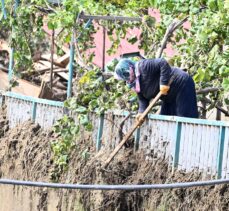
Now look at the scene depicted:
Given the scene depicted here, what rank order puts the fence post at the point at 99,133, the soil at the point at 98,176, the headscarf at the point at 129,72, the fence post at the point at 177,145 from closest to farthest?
1. the soil at the point at 98,176
2. the fence post at the point at 177,145
3. the headscarf at the point at 129,72
4. the fence post at the point at 99,133

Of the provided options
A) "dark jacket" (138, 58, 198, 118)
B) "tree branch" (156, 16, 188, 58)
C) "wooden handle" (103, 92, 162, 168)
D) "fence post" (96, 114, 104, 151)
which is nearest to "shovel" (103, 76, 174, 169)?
"wooden handle" (103, 92, 162, 168)

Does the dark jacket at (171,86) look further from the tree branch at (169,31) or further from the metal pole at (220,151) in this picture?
the metal pole at (220,151)

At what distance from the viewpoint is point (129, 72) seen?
9.23 m

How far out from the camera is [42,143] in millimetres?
10602

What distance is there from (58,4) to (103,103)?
242 cm

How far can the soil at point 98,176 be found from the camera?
8438 millimetres

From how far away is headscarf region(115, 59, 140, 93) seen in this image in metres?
9.22

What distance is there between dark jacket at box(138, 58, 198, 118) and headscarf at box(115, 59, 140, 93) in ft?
0.16

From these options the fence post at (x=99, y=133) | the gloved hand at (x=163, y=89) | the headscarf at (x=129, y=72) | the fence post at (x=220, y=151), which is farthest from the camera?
the fence post at (x=99, y=133)

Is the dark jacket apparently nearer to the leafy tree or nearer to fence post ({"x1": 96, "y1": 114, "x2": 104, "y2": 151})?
the leafy tree

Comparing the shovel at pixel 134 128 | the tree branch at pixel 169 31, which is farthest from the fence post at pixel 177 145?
the tree branch at pixel 169 31

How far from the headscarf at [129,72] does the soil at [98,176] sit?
724 millimetres

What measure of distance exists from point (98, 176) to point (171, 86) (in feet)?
4.02

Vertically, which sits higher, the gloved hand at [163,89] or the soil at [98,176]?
the gloved hand at [163,89]
